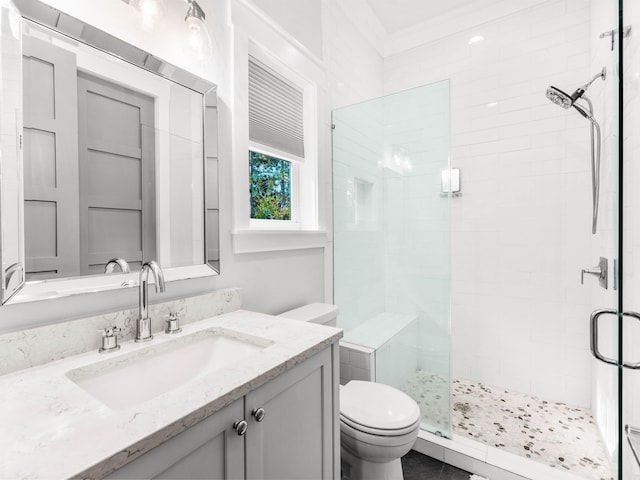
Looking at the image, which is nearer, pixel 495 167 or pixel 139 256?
pixel 139 256

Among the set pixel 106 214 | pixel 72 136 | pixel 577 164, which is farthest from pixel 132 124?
pixel 577 164

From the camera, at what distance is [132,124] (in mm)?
1112

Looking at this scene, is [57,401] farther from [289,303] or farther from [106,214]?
[289,303]

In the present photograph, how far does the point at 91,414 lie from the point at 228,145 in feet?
3.75

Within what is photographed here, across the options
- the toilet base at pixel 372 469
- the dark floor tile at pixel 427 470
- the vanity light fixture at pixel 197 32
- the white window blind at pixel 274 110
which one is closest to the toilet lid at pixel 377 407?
the toilet base at pixel 372 469

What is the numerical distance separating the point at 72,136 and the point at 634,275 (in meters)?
1.95

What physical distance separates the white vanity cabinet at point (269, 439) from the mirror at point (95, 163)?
0.62 meters

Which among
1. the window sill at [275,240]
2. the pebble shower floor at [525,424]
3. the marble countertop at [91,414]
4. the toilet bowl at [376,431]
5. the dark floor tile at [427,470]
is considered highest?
the window sill at [275,240]

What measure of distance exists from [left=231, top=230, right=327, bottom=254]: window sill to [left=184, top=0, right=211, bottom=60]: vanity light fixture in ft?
2.51

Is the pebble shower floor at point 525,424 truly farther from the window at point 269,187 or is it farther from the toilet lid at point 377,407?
the window at point 269,187

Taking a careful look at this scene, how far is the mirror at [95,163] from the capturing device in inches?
34.3

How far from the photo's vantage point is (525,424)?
2.00 metres

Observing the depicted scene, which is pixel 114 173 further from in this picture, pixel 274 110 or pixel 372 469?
pixel 372 469

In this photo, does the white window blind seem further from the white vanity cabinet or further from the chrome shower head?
the chrome shower head
